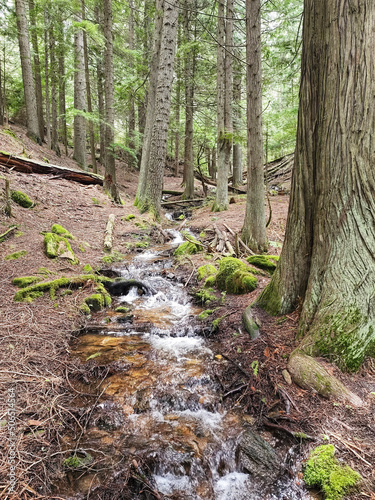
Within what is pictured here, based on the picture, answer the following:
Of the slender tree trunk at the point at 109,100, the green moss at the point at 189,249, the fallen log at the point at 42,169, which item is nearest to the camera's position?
the green moss at the point at 189,249

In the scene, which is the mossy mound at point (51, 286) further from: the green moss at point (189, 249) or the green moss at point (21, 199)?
the green moss at point (21, 199)

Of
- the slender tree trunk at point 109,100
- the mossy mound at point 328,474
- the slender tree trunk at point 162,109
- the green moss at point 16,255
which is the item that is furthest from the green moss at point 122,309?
the slender tree trunk at point 109,100

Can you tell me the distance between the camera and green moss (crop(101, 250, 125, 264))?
23.5ft

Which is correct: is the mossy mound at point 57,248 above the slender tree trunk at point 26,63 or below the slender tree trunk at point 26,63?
below

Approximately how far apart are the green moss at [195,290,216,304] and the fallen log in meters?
8.26

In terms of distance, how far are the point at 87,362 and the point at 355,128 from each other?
404 cm

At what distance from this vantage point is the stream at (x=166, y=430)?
7.46 ft

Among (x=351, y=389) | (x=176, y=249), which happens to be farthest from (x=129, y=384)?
(x=176, y=249)

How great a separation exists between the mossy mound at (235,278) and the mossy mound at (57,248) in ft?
10.5

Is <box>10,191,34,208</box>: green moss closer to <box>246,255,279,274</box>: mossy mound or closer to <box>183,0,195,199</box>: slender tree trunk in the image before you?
<box>246,255,279,274</box>: mossy mound

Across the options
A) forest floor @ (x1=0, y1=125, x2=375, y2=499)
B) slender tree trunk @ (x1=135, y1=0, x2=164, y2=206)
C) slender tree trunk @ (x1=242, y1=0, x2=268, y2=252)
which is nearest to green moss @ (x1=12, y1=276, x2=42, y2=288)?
forest floor @ (x1=0, y1=125, x2=375, y2=499)

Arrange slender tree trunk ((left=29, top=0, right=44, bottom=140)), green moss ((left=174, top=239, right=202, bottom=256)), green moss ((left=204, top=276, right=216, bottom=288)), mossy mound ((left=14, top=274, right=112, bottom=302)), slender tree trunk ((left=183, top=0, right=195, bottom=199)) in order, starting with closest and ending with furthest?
mossy mound ((left=14, top=274, right=112, bottom=302)) < green moss ((left=204, top=276, right=216, bottom=288)) < green moss ((left=174, top=239, right=202, bottom=256)) < slender tree trunk ((left=183, top=0, right=195, bottom=199)) < slender tree trunk ((left=29, top=0, right=44, bottom=140))

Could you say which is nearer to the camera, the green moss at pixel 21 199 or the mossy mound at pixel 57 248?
the mossy mound at pixel 57 248

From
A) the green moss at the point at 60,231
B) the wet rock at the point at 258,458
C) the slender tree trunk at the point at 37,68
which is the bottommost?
the wet rock at the point at 258,458
